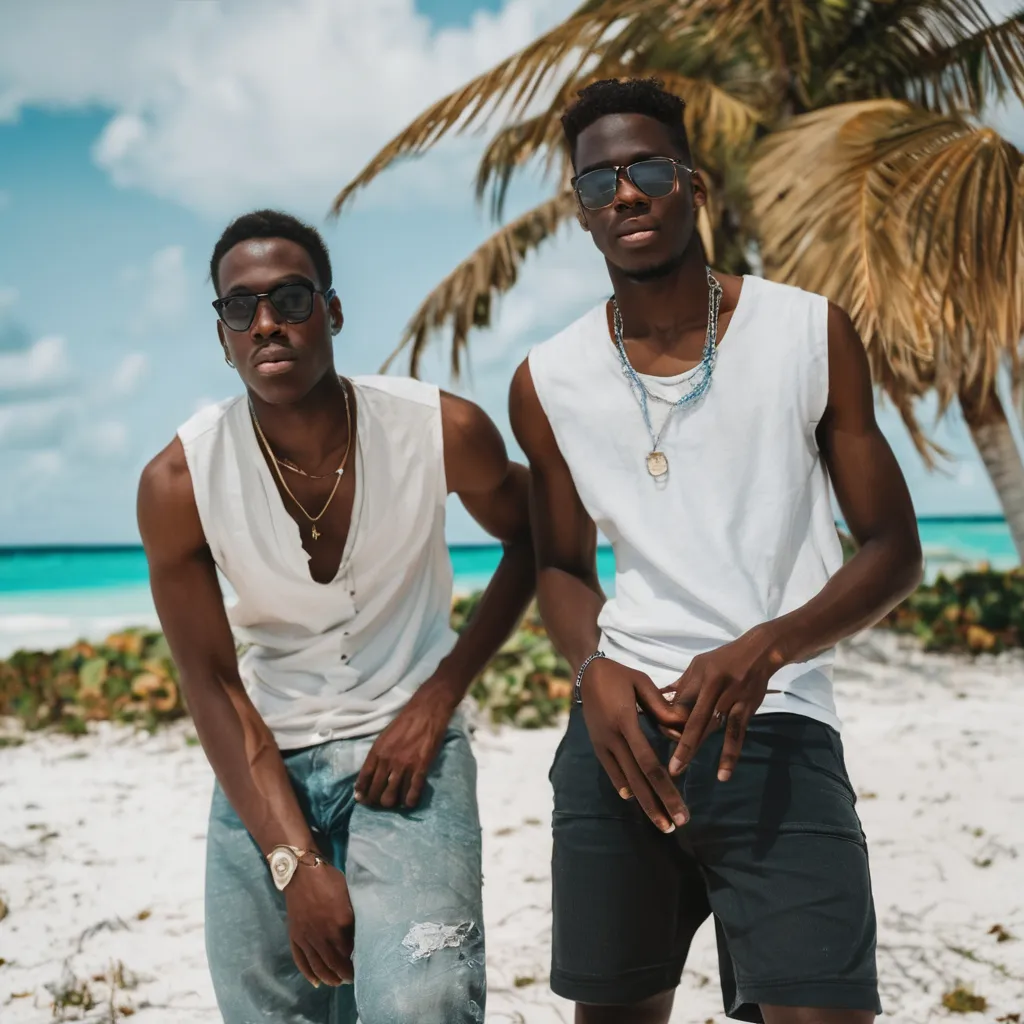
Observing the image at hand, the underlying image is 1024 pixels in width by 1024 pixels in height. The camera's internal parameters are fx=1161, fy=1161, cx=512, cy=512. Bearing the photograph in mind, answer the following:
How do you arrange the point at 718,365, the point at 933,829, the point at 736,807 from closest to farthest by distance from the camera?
the point at 736,807
the point at 718,365
the point at 933,829

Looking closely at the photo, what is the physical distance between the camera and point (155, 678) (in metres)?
8.62

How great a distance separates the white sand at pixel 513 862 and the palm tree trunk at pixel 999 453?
1634 millimetres

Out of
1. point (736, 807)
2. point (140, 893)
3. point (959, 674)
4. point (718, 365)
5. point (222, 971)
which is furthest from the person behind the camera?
point (959, 674)

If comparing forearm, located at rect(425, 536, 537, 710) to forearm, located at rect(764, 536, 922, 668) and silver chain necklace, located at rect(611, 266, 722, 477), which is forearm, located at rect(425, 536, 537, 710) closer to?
silver chain necklace, located at rect(611, 266, 722, 477)

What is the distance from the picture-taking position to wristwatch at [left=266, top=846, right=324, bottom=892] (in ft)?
7.81

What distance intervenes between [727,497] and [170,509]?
1.21m

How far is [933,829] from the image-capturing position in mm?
5750

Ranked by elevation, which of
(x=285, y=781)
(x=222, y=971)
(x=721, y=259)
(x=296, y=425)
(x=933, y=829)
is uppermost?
(x=721, y=259)

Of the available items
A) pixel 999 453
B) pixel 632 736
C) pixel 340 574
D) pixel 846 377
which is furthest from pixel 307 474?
pixel 999 453

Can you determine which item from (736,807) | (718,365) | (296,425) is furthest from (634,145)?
(736,807)

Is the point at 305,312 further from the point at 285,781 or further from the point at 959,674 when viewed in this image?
the point at 959,674

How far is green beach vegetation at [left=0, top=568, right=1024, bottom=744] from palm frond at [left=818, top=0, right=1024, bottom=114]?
447 centimetres

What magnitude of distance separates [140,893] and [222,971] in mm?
3169

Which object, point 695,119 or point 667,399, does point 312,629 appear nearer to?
point 667,399
